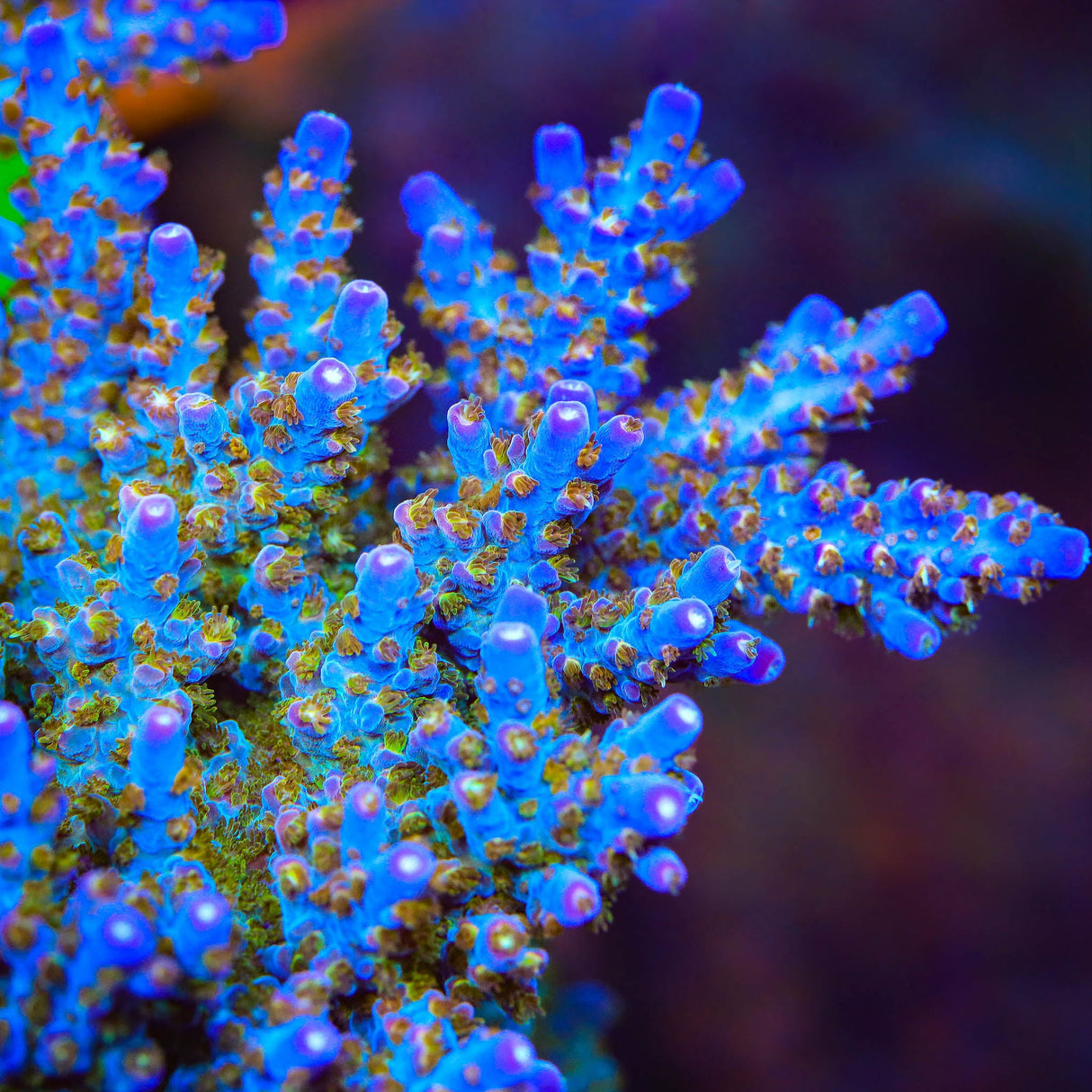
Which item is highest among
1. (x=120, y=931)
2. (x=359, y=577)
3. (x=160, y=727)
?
(x=359, y=577)

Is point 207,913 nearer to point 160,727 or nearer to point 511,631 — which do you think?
point 160,727

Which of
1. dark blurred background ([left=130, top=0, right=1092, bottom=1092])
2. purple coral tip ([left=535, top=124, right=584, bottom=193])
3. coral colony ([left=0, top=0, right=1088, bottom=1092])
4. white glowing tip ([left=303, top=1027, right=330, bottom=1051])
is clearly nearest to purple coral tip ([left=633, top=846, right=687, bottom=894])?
coral colony ([left=0, top=0, right=1088, bottom=1092])

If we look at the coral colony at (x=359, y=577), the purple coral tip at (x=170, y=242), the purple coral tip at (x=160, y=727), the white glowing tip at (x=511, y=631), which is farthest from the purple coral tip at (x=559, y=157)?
the purple coral tip at (x=160, y=727)

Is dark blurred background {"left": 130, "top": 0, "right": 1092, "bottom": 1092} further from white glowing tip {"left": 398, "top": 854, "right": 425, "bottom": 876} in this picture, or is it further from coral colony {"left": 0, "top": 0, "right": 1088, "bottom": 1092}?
white glowing tip {"left": 398, "top": 854, "right": 425, "bottom": 876}

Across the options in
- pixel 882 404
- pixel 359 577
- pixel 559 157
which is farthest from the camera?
pixel 882 404

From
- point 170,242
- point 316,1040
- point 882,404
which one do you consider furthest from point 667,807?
point 882,404

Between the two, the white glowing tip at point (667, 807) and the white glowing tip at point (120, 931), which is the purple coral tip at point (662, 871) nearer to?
the white glowing tip at point (667, 807)
